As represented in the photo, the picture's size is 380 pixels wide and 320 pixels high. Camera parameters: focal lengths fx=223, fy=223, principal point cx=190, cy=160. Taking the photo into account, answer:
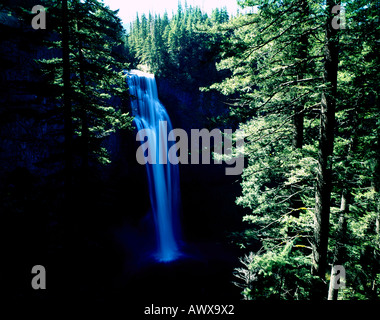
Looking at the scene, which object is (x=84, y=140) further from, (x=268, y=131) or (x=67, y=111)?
(x=268, y=131)

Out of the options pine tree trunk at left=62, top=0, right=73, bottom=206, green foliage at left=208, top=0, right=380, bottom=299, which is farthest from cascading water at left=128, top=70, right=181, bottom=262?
green foliage at left=208, top=0, right=380, bottom=299

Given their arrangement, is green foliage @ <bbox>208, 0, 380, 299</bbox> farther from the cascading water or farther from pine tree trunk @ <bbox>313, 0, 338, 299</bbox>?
the cascading water

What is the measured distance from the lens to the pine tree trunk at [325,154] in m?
4.62

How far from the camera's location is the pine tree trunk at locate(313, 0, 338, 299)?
4.62 metres

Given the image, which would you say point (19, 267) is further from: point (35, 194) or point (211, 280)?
point (211, 280)

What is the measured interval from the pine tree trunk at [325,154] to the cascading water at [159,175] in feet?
58.4

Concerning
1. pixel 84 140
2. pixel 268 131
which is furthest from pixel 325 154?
pixel 84 140

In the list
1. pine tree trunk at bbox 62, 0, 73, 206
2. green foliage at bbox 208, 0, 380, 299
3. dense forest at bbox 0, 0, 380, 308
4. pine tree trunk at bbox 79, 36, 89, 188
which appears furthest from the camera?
pine tree trunk at bbox 79, 36, 89, 188

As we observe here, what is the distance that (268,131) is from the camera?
7242mm

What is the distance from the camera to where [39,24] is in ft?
20.9

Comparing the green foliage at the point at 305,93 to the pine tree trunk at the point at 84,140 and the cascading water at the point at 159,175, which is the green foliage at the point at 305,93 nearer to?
the pine tree trunk at the point at 84,140

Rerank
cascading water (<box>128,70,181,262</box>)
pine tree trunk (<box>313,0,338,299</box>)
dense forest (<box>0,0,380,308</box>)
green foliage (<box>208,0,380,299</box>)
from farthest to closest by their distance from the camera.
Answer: cascading water (<box>128,70,181,262</box>) → dense forest (<box>0,0,380,308</box>) → green foliage (<box>208,0,380,299</box>) → pine tree trunk (<box>313,0,338,299</box>)

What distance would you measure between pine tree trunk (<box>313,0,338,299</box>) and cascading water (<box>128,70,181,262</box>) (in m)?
17.8

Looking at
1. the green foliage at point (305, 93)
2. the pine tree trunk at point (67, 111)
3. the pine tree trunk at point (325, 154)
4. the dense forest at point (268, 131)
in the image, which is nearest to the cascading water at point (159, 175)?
the dense forest at point (268, 131)
